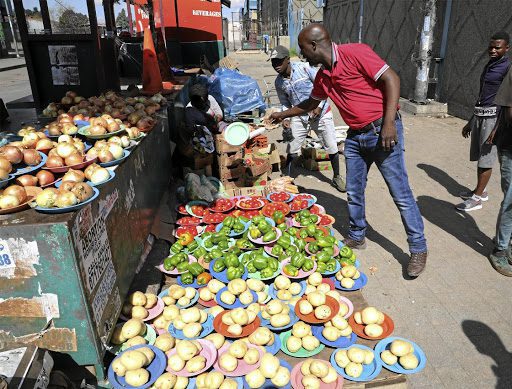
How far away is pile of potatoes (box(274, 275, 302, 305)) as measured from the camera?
3.18 m

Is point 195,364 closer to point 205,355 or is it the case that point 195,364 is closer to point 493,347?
point 205,355

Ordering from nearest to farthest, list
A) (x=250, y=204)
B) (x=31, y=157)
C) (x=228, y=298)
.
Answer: (x=31, y=157) → (x=228, y=298) → (x=250, y=204)

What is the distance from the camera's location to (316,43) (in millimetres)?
3369

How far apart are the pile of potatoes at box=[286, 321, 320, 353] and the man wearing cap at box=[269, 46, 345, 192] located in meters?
3.61

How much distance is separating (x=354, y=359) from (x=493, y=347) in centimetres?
129

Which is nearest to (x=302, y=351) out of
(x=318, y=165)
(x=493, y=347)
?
(x=493, y=347)

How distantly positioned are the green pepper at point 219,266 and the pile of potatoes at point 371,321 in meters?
1.23

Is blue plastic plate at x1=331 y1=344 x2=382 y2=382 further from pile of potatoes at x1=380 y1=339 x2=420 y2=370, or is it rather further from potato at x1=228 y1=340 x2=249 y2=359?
potato at x1=228 y1=340 x2=249 y2=359

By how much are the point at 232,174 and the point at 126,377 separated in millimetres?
3817

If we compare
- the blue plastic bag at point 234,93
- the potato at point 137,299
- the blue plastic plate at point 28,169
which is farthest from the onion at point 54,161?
the blue plastic bag at point 234,93

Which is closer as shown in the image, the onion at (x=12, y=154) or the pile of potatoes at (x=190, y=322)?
the onion at (x=12, y=154)

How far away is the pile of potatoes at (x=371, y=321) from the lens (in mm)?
2785

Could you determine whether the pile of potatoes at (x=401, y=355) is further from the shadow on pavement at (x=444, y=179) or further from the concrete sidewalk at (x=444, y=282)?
the shadow on pavement at (x=444, y=179)

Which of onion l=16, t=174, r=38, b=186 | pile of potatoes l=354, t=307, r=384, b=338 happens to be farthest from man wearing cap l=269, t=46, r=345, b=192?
onion l=16, t=174, r=38, b=186
